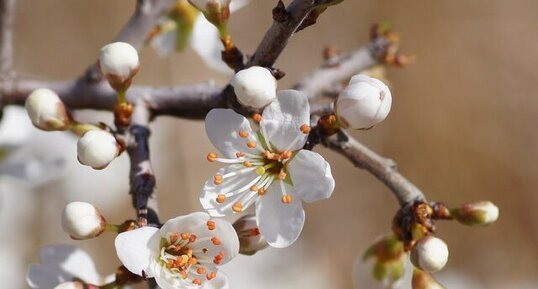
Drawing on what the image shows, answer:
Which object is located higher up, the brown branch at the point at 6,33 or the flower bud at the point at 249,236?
the brown branch at the point at 6,33

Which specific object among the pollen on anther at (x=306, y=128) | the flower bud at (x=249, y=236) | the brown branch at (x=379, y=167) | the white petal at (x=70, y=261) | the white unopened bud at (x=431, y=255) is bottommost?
the white petal at (x=70, y=261)

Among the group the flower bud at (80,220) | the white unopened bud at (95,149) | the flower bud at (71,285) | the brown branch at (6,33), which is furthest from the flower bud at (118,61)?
the brown branch at (6,33)

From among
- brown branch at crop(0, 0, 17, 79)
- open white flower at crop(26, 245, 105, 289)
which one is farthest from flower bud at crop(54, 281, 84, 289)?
brown branch at crop(0, 0, 17, 79)

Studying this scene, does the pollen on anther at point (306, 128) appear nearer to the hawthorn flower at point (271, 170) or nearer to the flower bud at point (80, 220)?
the hawthorn flower at point (271, 170)

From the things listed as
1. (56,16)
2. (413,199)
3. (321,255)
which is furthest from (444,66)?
(413,199)

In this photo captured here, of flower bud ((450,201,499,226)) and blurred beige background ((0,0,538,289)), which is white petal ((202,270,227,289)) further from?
blurred beige background ((0,0,538,289))

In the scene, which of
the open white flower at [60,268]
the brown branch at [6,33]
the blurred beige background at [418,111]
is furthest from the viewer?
the blurred beige background at [418,111]

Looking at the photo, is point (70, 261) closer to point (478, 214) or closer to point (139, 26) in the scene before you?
point (139, 26)
